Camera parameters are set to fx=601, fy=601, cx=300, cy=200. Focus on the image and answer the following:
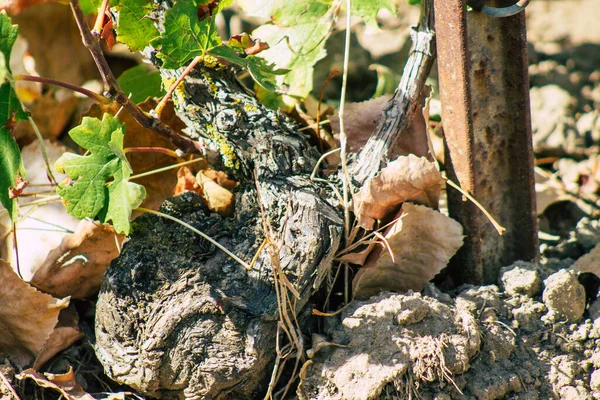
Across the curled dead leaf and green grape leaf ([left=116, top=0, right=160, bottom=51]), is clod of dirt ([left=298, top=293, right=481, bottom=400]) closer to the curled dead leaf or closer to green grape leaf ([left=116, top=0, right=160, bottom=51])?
the curled dead leaf

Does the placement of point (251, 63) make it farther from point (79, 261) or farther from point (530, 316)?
point (530, 316)

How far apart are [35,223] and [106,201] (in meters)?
0.72

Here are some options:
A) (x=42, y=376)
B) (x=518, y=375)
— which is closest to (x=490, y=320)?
(x=518, y=375)

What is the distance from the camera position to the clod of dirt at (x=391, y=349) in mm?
1459

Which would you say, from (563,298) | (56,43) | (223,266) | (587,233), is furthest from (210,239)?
Result: (56,43)

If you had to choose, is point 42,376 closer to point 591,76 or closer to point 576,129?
point 576,129

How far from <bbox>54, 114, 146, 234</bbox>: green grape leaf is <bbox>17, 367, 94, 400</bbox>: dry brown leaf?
465mm

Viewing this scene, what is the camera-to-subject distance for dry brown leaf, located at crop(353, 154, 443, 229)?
1.60 m

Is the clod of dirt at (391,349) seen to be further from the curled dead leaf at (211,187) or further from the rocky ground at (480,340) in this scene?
the curled dead leaf at (211,187)

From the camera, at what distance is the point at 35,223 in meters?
2.05

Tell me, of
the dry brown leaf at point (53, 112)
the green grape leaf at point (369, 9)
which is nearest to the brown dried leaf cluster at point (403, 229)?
the green grape leaf at point (369, 9)

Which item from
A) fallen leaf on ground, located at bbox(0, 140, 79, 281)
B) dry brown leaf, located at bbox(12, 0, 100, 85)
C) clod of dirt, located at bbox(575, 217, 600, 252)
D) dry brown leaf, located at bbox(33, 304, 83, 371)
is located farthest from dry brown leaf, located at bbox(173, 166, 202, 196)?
dry brown leaf, located at bbox(12, 0, 100, 85)

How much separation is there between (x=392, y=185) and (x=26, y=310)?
108 centimetres

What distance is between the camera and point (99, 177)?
148 cm
